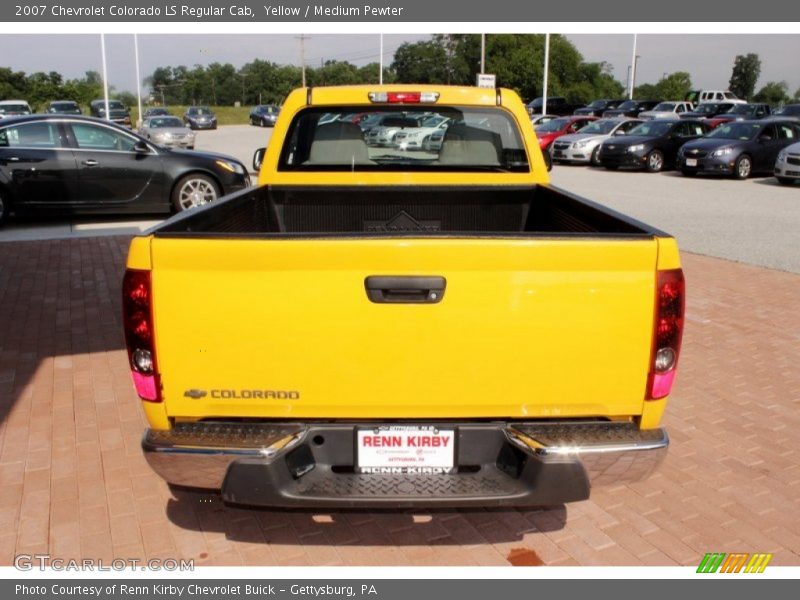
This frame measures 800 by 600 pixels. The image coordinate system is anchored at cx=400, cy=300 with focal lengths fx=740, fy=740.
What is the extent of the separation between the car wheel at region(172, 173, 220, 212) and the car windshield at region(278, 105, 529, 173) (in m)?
7.36

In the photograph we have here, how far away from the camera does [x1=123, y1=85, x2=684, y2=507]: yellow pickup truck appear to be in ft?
8.62

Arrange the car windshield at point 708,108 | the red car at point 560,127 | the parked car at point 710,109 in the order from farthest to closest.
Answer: the car windshield at point 708,108 → the parked car at point 710,109 → the red car at point 560,127

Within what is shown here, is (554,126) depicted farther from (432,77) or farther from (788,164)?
(432,77)

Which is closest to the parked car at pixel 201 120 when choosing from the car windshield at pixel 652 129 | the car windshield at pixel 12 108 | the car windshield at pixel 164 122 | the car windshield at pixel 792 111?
the car windshield at pixel 12 108

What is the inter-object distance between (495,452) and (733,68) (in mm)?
133768

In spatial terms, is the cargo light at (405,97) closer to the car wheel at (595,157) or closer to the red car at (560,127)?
the car wheel at (595,157)

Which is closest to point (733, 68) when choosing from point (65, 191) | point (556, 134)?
point (556, 134)

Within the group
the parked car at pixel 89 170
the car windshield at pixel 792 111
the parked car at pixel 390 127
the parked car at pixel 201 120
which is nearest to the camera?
the parked car at pixel 390 127

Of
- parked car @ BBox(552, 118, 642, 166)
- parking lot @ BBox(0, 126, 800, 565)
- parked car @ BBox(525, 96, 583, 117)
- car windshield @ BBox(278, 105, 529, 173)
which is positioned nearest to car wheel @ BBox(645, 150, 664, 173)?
parked car @ BBox(552, 118, 642, 166)

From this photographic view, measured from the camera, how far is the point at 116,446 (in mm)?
4273

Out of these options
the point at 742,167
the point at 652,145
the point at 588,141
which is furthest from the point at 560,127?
the point at 742,167

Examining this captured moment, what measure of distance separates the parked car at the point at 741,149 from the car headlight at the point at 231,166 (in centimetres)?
1321

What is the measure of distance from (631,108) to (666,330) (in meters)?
43.5

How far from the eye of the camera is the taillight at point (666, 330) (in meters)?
2.69
